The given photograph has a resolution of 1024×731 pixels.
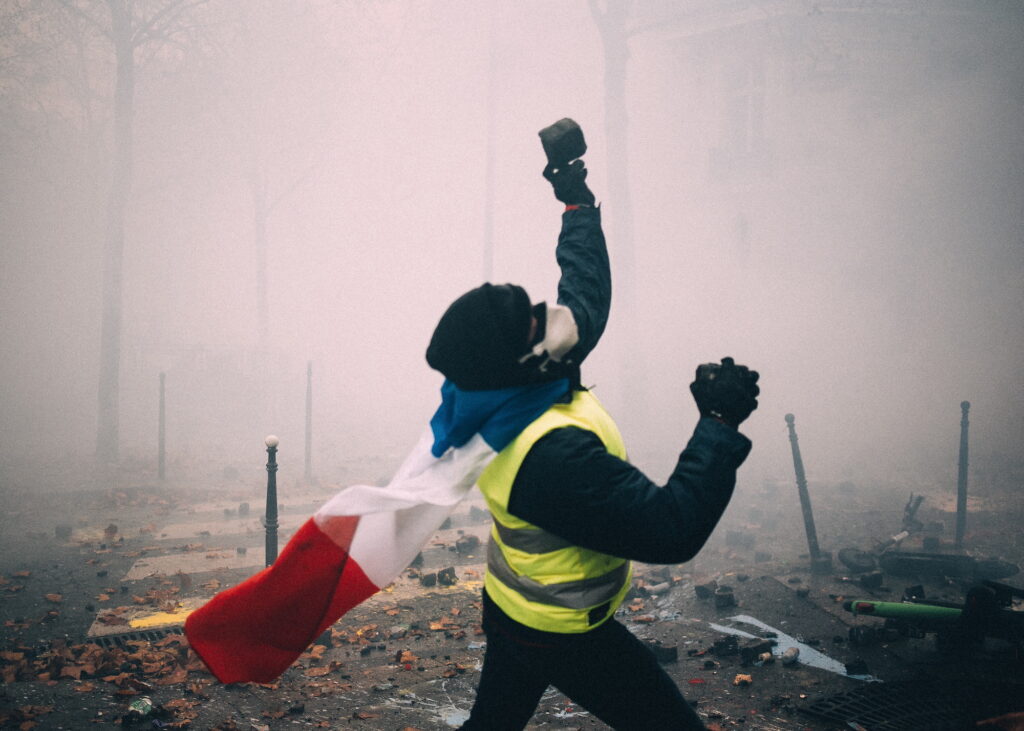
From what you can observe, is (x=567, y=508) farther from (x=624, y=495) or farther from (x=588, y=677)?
(x=588, y=677)

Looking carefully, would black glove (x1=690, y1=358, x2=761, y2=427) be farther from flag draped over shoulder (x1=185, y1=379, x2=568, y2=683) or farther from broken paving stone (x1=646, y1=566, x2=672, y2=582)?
broken paving stone (x1=646, y1=566, x2=672, y2=582)

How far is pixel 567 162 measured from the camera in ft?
7.84

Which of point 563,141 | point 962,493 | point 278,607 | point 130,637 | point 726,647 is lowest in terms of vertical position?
point 130,637

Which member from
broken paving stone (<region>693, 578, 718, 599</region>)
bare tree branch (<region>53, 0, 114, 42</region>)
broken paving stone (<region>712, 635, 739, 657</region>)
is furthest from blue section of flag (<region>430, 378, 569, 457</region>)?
bare tree branch (<region>53, 0, 114, 42</region>)

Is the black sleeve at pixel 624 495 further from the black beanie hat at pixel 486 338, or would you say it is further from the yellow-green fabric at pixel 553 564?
the black beanie hat at pixel 486 338

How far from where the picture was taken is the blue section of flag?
5.39ft

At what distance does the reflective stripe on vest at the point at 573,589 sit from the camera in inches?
69.0

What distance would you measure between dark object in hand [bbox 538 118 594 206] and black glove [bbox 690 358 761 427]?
37.1 inches

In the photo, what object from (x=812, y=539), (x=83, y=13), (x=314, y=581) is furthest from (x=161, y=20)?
(x=314, y=581)

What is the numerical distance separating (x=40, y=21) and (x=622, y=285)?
496 inches

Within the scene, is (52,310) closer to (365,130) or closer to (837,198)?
(365,130)

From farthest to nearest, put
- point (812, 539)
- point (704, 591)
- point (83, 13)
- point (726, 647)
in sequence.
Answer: point (83, 13) < point (812, 539) < point (704, 591) < point (726, 647)

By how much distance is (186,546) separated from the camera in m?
7.38

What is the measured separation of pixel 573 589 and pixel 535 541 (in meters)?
0.17
